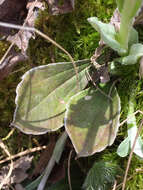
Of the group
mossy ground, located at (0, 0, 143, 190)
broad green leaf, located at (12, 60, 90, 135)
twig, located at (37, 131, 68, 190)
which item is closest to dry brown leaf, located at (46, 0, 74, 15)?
mossy ground, located at (0, 0, 143, 190)

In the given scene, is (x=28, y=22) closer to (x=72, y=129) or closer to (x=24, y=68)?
(x=24, y=68)

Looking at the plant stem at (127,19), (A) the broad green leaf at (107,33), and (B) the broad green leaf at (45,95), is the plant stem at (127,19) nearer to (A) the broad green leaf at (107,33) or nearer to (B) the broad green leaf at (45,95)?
(A) the broad green leaf at (107,33)

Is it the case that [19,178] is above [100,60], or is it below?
below

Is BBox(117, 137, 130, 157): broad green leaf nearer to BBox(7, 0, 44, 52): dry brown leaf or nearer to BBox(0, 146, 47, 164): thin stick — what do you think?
BBox(0, 146, 47, 164): thin stick

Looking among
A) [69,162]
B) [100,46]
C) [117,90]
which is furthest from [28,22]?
[69,162]

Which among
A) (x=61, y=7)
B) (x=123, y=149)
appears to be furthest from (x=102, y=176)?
(x=61, y=7)

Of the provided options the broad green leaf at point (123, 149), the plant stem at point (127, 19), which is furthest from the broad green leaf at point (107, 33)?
the broad green leaf at point (123, 149)

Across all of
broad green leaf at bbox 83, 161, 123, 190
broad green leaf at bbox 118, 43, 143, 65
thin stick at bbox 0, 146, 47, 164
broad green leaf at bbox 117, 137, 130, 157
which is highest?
broad green leaf at bbox 118, 43, 143, 65
